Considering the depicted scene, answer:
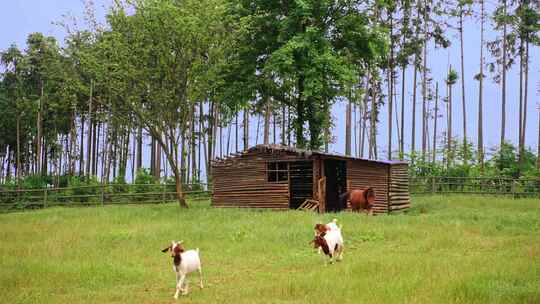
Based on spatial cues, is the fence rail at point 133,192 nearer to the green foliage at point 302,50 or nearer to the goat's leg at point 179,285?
the green foliage at point 302,50

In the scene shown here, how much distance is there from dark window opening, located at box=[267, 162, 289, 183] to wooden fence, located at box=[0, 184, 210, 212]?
9191mm

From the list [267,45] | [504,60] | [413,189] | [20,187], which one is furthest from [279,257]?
[504,60]

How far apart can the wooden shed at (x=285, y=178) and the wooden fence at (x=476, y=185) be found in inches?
285

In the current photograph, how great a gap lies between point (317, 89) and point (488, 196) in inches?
525

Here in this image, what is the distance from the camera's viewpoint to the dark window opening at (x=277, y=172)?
33647 millimetres

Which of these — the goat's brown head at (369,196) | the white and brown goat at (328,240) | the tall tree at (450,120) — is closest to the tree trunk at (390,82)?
the tall tree at (450,120)

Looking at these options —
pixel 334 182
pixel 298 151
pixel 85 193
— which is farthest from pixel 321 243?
pixel 85 193

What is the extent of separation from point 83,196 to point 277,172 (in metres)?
14.3

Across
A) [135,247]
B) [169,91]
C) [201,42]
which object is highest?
[201,42]

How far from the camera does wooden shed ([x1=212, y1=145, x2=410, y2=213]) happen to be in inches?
1283

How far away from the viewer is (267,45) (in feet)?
133

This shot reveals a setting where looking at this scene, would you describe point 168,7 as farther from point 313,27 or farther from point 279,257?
point 279,257

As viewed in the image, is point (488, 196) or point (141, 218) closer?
point (141, 218)

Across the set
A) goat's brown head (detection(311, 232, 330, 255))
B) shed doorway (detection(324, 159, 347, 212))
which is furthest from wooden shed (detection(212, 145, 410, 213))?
goat's brown head (detection(311, 232, 330, 255))
